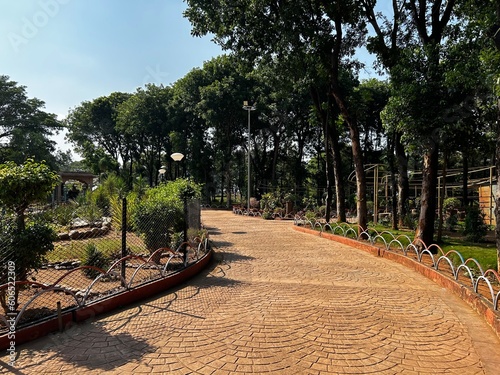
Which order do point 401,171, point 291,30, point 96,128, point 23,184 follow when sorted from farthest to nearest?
point 96,128, point 401,171, point 291,30, point 23,184

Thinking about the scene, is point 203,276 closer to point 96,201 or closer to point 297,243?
point 297,243

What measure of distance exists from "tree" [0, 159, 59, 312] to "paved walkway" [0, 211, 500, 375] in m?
1.18

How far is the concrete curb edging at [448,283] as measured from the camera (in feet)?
14.0

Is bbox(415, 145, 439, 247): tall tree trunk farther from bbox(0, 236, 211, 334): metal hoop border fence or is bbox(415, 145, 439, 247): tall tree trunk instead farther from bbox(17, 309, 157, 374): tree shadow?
bbox(17, 309, 157, 374): tree shadow

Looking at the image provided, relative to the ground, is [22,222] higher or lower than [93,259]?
higher

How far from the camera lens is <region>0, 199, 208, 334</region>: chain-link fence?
4293mm

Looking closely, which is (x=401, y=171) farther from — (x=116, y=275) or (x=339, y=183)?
(x=116, y=275)

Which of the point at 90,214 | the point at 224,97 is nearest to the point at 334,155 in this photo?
the point at 90,214

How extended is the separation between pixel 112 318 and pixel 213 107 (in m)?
26.7

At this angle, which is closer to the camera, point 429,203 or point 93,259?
point 93,259

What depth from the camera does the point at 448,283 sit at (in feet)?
19.0

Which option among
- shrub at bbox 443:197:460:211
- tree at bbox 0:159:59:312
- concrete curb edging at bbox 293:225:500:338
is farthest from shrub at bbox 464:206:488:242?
tree at bbox 0:159:59:312

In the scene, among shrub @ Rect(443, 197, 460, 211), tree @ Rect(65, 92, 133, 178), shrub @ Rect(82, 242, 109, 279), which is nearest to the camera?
shrub @ Rect(82, 242, 109, 279)

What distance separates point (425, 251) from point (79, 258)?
26.6 ft
